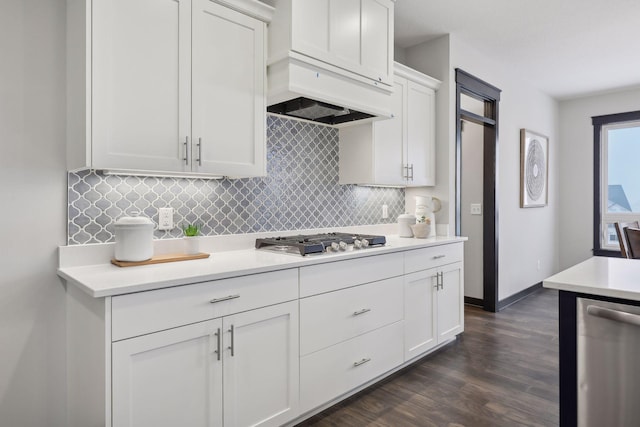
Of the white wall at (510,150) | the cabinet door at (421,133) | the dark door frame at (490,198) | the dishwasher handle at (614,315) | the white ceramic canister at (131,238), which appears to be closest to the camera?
the dishwasher handle at (614,315)

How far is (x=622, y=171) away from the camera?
5441 mm

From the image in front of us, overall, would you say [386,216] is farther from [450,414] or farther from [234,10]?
[234,10]

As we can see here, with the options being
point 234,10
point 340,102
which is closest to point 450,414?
point 340,102

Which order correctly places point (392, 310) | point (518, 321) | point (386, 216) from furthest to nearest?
point (518, 321)
point (386, 216)
point (392, 310)

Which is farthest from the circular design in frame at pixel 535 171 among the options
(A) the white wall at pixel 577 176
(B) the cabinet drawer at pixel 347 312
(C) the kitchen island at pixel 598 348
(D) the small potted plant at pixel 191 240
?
(D) the small potted plant at pixel 191 240

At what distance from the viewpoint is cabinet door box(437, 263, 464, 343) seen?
307cm

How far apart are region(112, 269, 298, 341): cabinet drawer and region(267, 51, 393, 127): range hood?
1032mm

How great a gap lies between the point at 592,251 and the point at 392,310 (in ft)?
15.0

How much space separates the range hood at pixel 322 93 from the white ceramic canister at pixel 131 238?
1.03m

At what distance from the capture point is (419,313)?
9.37ft

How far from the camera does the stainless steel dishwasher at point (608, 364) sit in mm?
1353

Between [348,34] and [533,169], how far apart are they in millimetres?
3640

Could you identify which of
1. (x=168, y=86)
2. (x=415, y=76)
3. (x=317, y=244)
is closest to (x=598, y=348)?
(x=317, y=244)

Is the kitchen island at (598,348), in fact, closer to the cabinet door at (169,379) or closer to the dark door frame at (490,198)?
the cabinet door at (169,379)
